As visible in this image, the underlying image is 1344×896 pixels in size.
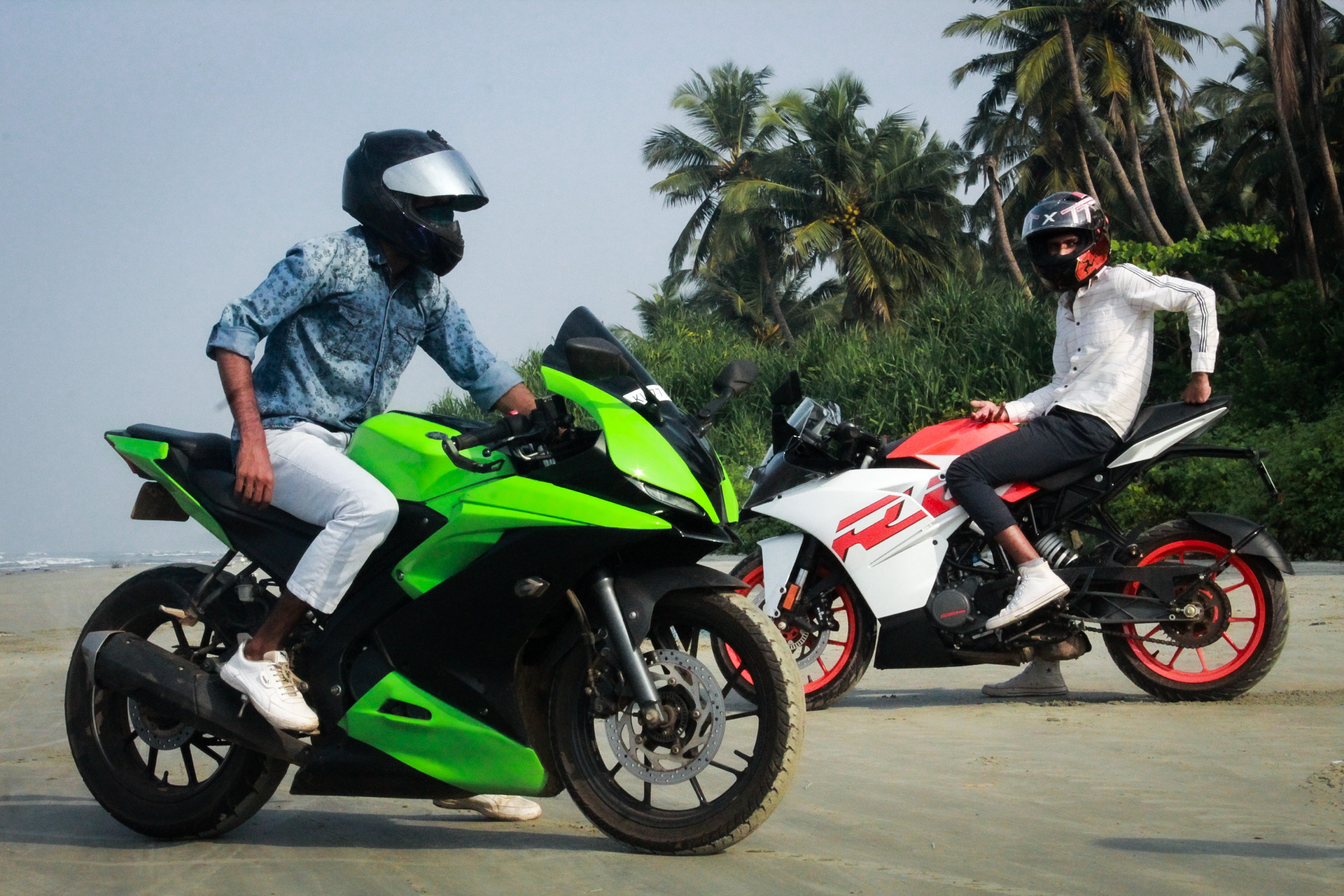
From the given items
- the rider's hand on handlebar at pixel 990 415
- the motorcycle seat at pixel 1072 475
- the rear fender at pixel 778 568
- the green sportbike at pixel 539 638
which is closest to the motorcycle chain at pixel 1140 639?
the motorcycle seat at pixel 1072 475

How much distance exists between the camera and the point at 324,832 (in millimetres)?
4102

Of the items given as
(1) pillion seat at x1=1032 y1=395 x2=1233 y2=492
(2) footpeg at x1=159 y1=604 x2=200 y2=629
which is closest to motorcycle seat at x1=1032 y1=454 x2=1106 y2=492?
(1) pillion seat at x1=1032 y1=395 x2=1233 y2=492

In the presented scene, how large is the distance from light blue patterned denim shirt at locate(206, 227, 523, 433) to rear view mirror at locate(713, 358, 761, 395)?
1.01 m

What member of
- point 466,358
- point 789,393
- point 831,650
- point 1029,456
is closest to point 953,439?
point 1029,456

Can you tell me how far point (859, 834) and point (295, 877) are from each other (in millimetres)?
1552

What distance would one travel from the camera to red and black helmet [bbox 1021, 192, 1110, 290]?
20.4ft

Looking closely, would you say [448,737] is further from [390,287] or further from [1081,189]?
[1081,189]

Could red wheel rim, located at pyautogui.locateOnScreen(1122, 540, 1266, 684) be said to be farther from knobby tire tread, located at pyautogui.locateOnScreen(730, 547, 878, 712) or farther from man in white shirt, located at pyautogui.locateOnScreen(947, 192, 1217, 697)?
knobby tire tread, located at pyautogui.locateOnScreen(730, 547, 878, 712)

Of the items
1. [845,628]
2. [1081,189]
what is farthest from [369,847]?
[1081,189]

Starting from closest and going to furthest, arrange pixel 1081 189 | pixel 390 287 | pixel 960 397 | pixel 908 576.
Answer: pixel 390 287, pixel 908 576, pixel 960 397, pixel 1081 189

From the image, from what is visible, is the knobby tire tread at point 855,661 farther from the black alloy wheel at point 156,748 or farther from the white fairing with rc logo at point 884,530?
the black alloy wheel at point 156,748

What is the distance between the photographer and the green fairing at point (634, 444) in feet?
11.6

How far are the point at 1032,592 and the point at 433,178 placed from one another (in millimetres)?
3263

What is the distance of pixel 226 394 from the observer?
394cm
